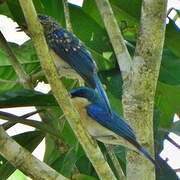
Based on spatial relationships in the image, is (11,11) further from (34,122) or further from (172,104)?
(172,104)

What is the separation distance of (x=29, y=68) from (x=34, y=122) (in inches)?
24.0

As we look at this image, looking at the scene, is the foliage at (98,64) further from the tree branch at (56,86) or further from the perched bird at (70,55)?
the tree branch at (56,86)

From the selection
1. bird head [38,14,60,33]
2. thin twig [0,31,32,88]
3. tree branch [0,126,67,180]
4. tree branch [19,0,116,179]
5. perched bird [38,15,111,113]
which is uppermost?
bird head [38,14,60,33]

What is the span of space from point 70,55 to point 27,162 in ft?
1.87

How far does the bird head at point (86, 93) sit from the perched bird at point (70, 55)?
23mm

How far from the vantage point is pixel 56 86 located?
166 cm

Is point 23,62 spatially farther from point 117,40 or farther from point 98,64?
point 117,40

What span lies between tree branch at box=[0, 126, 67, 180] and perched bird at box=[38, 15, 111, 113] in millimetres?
362

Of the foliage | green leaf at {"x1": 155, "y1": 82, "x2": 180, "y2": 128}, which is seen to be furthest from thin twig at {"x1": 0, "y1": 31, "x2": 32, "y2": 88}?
green leaf at {"x1": 155, "y1": 82, "x2": 180, "y2": 128}

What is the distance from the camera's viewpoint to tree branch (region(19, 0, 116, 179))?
162 centimetres

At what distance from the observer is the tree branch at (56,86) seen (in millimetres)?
1624

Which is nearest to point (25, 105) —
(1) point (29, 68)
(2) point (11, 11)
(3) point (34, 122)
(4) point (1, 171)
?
(3) point (34, 122)

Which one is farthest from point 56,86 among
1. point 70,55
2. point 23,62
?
point 23,62

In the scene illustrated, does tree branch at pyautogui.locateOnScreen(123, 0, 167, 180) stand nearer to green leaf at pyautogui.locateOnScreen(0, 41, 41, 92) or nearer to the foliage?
the foliage
